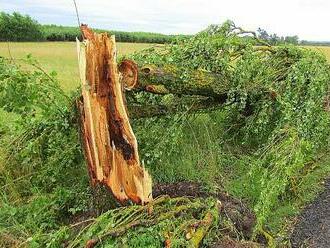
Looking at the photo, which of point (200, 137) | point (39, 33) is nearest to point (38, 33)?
point (39, 33)

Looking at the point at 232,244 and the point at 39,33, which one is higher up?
the point at 232,244

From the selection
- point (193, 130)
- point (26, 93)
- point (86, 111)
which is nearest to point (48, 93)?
point (26, 93)

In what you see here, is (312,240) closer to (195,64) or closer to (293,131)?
(293,131)

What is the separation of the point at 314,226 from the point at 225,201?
88 centimetres

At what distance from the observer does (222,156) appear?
6.67 metres

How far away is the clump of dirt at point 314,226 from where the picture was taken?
4.76 m

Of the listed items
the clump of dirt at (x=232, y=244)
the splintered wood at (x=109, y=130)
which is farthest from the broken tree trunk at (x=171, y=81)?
the clump of dirt at (x=232, y=244)

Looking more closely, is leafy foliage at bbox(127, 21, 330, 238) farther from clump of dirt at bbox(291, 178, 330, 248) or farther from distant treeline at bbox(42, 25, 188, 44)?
distant treeline at bbox(42, 25, 188, 44)

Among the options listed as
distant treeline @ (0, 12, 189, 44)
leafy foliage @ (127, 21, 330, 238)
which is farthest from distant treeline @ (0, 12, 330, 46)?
leafy foliage @ (127, 21, 330, 238)

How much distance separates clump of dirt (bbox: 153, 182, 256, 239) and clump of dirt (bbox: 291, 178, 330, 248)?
440 millimetres

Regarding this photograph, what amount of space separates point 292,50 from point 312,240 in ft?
11.3

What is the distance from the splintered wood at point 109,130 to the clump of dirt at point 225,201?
58 cm

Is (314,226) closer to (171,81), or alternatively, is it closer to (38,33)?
(171,81)

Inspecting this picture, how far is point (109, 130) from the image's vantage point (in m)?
4.70
